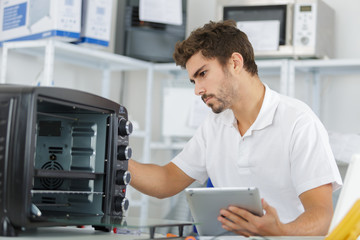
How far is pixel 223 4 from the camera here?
→ 298cm

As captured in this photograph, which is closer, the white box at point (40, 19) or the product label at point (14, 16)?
the white box at point (40, 19)

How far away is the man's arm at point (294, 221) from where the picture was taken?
47.1 inches

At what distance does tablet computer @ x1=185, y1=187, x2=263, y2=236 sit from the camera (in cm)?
113

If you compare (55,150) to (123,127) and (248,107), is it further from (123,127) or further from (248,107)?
(248,107)

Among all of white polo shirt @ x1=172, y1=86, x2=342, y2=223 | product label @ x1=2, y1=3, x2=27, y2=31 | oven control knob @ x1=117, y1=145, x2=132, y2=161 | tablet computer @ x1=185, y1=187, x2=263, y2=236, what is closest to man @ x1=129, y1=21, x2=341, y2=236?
white polo shirt @ x1=172, y1=86, x2=342, y2=223

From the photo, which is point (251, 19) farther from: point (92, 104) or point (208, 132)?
point (92, 104)

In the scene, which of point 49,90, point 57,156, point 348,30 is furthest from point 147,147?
point 49,90

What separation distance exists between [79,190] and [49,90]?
0.88 ft

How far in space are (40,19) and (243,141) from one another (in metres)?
1.18

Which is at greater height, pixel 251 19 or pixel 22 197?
pixel 251 19

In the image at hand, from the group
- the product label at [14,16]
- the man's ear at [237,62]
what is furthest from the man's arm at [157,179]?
the product label at [14,16]

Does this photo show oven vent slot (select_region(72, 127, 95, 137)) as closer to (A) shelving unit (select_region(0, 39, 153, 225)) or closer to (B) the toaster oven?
(B) the toaster oven

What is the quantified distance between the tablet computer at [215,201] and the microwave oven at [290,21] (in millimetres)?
1689

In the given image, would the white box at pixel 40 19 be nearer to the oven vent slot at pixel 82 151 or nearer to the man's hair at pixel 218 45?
the man's hair at pixel 218 45
